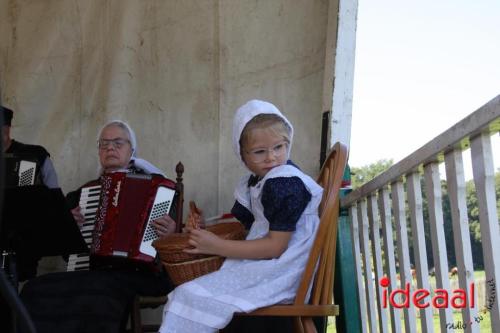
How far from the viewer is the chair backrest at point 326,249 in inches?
63.6

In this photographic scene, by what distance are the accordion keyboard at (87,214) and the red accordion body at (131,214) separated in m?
0.04

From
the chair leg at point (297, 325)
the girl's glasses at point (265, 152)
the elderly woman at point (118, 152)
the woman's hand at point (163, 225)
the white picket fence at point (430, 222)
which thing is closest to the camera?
the white picket fence at point (430, 222)

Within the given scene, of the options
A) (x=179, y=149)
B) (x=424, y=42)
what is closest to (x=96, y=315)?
(x=179, y=149)

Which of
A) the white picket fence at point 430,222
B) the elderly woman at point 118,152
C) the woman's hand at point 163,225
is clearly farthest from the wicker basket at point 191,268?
the elderly woman at point 118,152

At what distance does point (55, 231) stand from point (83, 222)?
434 millimetres

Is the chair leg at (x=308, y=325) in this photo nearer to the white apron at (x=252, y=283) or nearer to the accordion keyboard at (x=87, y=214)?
the white apron at (x=252, y=283)

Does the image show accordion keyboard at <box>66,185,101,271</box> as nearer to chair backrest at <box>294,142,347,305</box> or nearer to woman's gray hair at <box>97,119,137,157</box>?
woman's gray hair at <box>97,119,137,157</box>

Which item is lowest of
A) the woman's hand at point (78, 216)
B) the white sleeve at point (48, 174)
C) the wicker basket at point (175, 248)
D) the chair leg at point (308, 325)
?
the chair leg at point (308, 325)

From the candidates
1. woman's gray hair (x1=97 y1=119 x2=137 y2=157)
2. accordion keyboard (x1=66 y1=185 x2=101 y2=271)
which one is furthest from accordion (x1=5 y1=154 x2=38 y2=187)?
woman's gray hair (x1=97 y1=119 x2=137 y2=157)

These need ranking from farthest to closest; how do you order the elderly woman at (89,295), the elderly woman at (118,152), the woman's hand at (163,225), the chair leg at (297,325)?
the elderly woman at (118,152) → the woman's hand at (163,225) → the elderly woman at (89,295) → the chair leg at (297,325)

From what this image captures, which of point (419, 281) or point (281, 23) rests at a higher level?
point (281, 23)

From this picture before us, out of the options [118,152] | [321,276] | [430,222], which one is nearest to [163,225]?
[118,152]

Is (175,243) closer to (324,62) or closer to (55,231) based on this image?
(55,231)

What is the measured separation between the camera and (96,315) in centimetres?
222
